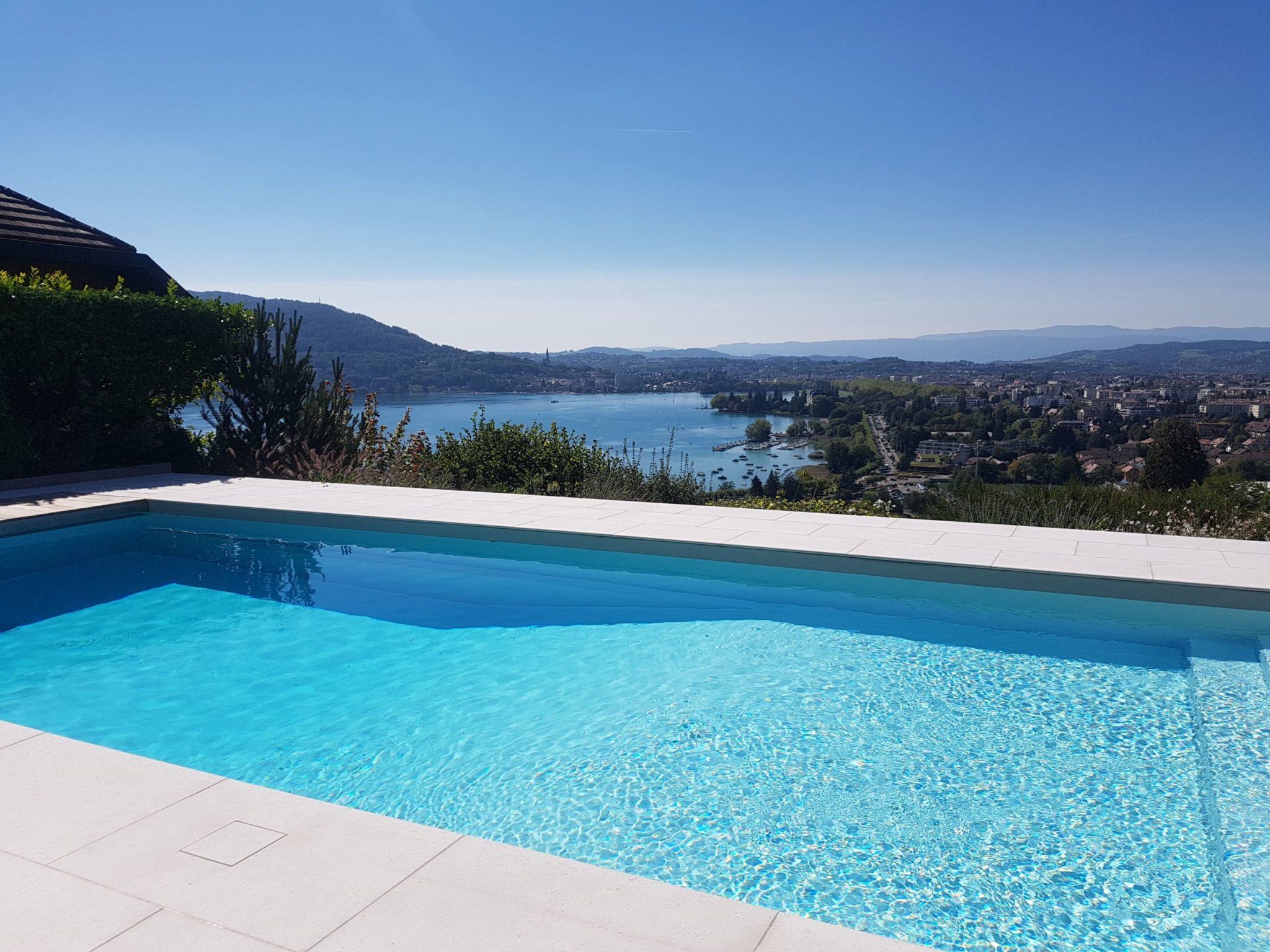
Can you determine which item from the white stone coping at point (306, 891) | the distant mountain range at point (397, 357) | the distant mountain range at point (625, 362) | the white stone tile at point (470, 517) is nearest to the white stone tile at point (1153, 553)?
the white stone tile at point (470, 517)

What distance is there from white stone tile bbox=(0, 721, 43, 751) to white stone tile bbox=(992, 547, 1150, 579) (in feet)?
16.5

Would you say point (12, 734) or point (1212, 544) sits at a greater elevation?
point (12, 734)

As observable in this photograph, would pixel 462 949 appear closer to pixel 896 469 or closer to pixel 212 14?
pixel 896 469

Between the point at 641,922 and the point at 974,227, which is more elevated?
the point at 974,227

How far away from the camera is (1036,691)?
416 centimetres

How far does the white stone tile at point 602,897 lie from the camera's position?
1.88m

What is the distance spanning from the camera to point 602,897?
2.03 meters

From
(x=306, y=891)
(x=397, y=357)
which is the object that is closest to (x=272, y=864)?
(x=306, y=891)

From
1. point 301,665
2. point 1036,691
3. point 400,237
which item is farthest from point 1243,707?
point 400,237

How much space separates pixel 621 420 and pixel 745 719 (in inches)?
463

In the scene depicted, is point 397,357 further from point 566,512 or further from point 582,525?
point 582,525

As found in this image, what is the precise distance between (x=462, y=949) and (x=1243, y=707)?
146 inches

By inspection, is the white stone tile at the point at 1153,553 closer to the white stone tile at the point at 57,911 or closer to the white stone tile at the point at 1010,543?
the white stone tile at the point at 1010,543

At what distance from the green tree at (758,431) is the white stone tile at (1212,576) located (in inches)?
390
